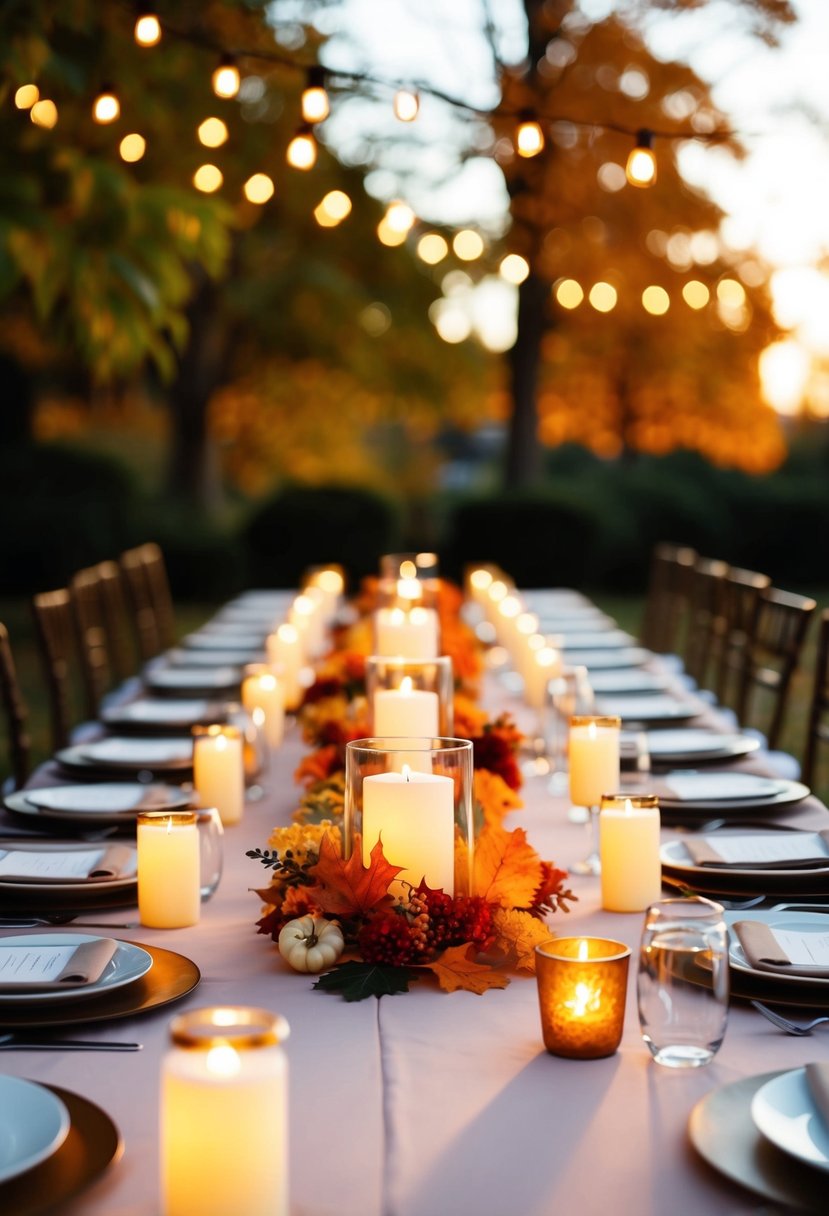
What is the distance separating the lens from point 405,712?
2.69 m

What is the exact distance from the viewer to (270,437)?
70.3 ft

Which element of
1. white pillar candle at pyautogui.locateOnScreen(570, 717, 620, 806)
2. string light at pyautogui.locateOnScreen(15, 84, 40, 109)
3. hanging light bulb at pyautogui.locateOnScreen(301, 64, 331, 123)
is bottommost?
white pillar candle at pyautogui.locateOnScreen(570, 717, 620, 806)

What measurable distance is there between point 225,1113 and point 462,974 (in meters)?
0.83

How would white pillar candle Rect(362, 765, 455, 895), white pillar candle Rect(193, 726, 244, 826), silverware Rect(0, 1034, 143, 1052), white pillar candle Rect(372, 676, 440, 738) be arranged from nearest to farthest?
silverware Rect(0, 1034, 143, 1052)
white pillar candle Rect(362, 765, 455, 895)
white pillar candle Rect(372, 676, 440, 738)
white pillar candle Rect(193, 726, 244, 826)

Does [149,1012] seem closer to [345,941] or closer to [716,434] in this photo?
[345,941]

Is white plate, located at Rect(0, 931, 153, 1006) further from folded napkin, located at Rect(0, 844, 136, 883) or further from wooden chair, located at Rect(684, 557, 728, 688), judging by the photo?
wooden chair, located at Rect(684, 557, 728, 688)

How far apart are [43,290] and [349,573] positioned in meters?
9.26

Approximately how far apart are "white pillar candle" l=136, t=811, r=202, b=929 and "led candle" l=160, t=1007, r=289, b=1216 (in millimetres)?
1005

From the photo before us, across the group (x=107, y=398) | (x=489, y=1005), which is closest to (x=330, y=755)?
(x=489, y=1005)

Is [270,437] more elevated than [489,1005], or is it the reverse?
[270,437]

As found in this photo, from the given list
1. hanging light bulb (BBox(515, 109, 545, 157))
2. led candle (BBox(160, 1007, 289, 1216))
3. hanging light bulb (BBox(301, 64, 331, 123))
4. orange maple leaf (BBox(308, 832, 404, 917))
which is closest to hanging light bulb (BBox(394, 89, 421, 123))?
hanging light bulb (BBox(301, 64, 331, 123))

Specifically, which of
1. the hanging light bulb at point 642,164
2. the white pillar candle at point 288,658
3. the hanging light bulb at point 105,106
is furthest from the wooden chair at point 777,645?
the hanging light bulb at point 105,106

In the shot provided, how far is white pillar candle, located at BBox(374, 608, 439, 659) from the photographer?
3846 mm

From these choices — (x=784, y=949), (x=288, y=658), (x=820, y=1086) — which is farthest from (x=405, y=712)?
(x=288, y=658)
